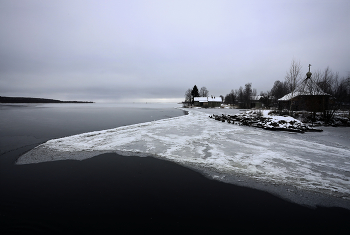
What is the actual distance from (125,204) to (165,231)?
3.34 ft

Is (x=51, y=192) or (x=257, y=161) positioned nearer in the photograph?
(x=51, y=192)

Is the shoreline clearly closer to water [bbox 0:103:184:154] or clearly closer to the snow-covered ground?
the snow-covered ground

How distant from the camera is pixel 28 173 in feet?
14.5

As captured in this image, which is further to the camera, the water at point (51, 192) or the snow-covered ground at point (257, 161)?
the snow-covered ground at point (257, 161)

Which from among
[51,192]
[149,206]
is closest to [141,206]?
[149,206]

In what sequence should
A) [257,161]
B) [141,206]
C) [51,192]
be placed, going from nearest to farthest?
[141,206]
[51,192]
[257,161]

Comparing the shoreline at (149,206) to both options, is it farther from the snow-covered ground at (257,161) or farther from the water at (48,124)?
the water at (48,124)

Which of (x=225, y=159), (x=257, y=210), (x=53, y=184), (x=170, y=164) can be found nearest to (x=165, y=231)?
(x=257, y=210)

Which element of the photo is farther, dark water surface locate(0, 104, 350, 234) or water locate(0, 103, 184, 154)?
water locate(0, 103, 184, 154)

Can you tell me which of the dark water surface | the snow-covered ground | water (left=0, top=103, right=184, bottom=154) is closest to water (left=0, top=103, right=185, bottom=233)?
the dark water surface

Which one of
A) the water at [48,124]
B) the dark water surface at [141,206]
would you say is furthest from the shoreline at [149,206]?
the water at [48,124]

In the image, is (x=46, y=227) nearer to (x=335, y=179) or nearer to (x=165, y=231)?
(x=165, y=231)

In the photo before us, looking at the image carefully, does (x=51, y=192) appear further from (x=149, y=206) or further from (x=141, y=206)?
(x=149, y=206)

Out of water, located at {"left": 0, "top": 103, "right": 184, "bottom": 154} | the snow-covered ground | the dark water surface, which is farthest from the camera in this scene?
water, located at {"left": 0, "top": 103, "right": 184, "bottom": 154}
